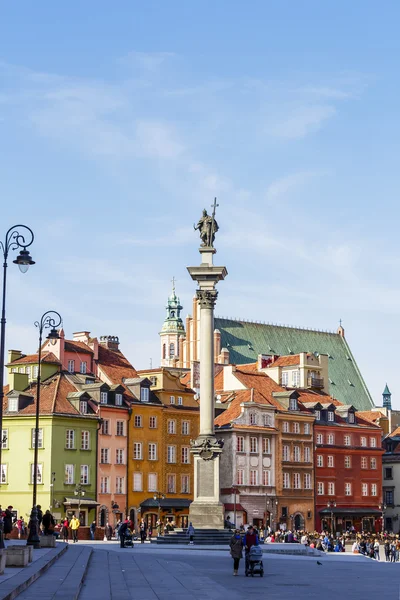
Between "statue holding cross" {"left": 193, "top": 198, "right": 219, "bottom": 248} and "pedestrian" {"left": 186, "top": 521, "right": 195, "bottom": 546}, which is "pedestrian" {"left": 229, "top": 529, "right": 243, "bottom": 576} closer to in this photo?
"pedestrian" {"left": 186, "top": 521, "right": 195, "bottom": 546}

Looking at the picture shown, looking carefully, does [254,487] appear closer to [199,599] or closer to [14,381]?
[14,381]

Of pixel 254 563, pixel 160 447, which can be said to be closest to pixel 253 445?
pixel 160 447

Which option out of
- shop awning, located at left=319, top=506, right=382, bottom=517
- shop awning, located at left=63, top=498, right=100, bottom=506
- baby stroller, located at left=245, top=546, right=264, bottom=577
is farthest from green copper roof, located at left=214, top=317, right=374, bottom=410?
baby stroller, located at left=245, top=546, right=264, bottom=577

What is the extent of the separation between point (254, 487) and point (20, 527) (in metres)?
39.6

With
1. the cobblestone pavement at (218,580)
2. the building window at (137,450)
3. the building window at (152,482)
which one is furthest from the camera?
the building window at (152,482)

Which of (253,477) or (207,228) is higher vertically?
(207,228)

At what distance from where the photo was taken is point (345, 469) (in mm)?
101438

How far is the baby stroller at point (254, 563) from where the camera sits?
105 feet

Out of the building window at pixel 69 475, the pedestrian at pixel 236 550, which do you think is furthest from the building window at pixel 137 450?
the pedestrian at pixel 236 550

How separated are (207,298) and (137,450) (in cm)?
3185

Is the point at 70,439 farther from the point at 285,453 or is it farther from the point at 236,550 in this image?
the point at 236,550

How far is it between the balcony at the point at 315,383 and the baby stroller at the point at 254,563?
8127 cm

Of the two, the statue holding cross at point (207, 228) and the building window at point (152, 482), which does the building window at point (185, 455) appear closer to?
the building window at point (152, 482)

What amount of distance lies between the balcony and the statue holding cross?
182 ft
